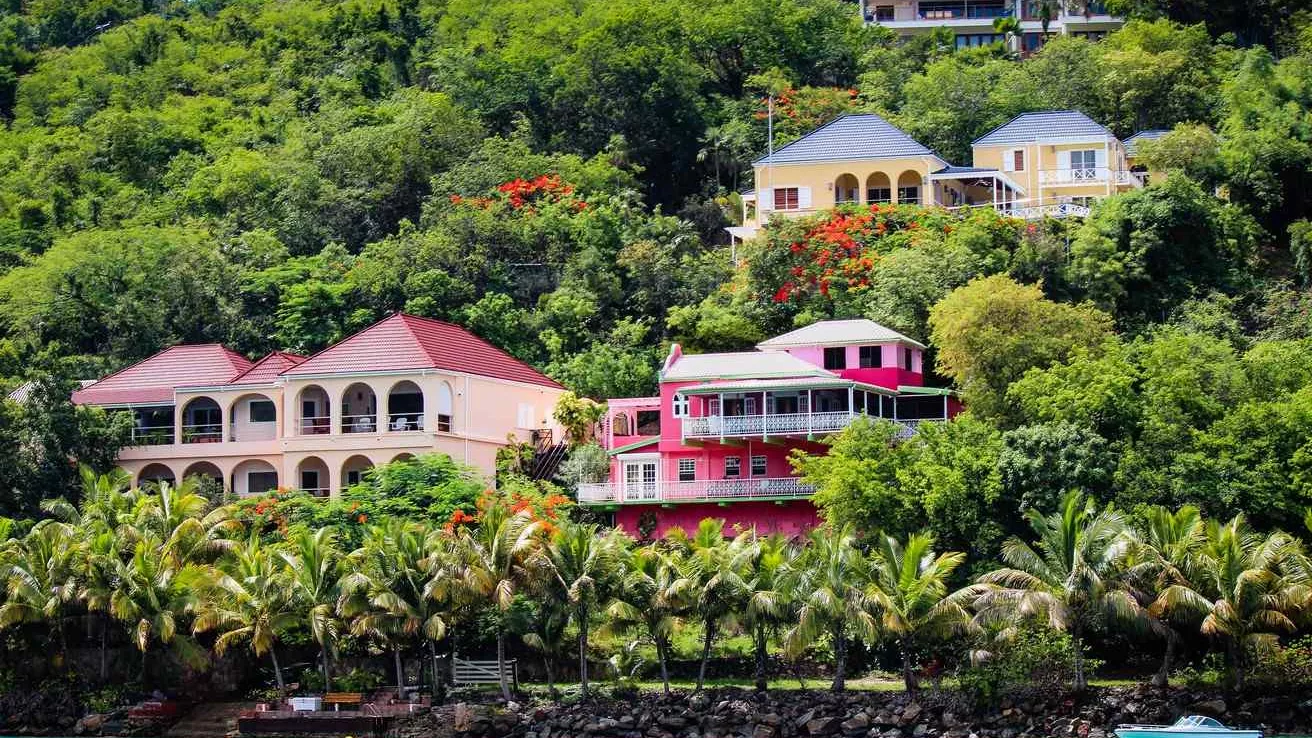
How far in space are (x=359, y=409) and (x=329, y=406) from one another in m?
1.01

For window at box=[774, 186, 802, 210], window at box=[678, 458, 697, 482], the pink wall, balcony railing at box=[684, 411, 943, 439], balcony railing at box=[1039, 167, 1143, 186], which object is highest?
balcony railing at box=[1039, 167, 1143, 186]

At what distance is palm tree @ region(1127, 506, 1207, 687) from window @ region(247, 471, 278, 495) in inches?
1143

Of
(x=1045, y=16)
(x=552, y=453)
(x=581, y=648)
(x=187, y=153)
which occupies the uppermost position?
(x=1045, y=16)

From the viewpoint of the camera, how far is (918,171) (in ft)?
255

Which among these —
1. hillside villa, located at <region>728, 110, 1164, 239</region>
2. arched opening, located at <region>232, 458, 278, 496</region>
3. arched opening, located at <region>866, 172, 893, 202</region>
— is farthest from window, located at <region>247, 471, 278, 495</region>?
arched opening, located at <region>866, 172, 893, 202</region>

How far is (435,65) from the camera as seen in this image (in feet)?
323

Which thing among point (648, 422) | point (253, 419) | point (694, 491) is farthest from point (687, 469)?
point (253, 419)

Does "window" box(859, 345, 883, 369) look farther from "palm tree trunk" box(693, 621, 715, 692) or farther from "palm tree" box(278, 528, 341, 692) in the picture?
"palm tree" box(278, 528, 341, 692)

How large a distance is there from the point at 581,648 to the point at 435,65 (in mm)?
52593

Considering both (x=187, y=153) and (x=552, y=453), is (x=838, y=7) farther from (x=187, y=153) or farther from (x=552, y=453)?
(x=552, y=453)

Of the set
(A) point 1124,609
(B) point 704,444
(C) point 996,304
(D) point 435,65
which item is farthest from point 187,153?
(A) point 1124,609

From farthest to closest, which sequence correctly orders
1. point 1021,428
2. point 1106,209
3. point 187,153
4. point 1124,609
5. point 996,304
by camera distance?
1. point 187,153
2. point 1106,209
3. point 996,304
4. point 1021,428
5. point 1124,609

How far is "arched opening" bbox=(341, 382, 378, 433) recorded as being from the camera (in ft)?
211

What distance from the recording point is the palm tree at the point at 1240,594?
47000 millimetres
